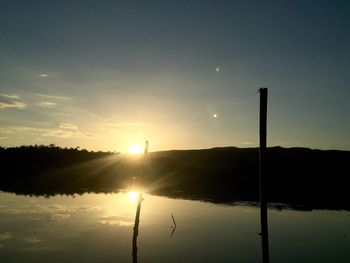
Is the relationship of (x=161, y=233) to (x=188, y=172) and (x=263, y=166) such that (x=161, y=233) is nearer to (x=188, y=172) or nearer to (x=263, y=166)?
(x=263, y=166)

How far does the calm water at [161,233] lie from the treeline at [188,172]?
633 inches

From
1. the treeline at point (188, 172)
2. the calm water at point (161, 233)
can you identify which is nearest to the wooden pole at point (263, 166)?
the calm water at point (161, 233)

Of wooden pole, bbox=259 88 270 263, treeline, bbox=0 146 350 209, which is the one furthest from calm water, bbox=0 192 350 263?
treeline, bbox=0 146 350 209

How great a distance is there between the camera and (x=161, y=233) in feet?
97.9

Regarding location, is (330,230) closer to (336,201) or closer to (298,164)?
(336,201)

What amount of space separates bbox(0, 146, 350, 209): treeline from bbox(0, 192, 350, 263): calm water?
16081mm

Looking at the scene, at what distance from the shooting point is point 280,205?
158ft

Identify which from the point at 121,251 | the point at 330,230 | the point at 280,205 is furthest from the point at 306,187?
the point at 121,251

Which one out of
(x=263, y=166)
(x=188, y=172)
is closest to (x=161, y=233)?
(x=263, y=166)

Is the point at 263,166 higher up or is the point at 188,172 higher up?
the point at 188,172

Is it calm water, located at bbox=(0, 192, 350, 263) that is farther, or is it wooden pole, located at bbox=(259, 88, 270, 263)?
calm water, located at bbox=(0, 192, 350, 263)

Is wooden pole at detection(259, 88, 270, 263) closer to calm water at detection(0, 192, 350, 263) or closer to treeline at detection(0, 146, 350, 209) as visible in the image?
calm water at detection(0, 192, 350, 263)

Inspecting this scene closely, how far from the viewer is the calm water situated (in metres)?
23.5

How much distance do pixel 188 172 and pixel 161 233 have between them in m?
69.0
